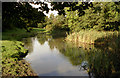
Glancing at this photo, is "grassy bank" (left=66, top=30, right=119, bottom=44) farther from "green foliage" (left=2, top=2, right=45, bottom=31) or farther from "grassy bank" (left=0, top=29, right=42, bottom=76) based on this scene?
"green foliage" (left=2, top=2, right=45, bottom=31)

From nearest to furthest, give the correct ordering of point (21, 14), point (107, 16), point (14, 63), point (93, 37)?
point (21, 14) < point (14, 63) < point (93, 37) < point (107, 16)

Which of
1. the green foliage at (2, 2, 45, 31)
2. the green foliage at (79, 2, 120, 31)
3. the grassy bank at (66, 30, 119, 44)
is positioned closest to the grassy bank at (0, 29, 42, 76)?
the green foliage at (2, 2, 45, 31)

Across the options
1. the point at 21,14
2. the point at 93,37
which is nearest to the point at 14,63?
the point at 21,14

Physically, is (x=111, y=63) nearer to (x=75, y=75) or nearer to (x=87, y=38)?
(x=75, y=75)

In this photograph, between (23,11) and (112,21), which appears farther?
(112,21)

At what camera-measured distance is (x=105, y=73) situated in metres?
5.08

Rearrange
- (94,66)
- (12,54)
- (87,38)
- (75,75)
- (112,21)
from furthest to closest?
(112,21), (87,38), (12,54), (75,75), (94,66)

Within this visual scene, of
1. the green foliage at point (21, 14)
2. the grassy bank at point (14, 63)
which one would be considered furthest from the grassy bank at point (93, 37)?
the green foliage at point (21, 14)

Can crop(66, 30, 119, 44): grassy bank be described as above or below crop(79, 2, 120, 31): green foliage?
below

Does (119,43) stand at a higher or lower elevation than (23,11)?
lower

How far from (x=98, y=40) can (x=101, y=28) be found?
289 inches

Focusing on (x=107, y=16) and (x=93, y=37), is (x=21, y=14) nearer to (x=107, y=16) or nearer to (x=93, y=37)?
(x=93, y=37)

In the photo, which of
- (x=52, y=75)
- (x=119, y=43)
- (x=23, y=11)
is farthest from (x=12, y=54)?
(x=119, y=43)

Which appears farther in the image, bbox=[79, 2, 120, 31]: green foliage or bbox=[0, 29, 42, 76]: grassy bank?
bbox=[79, 2, 120, 31]: green foliage
